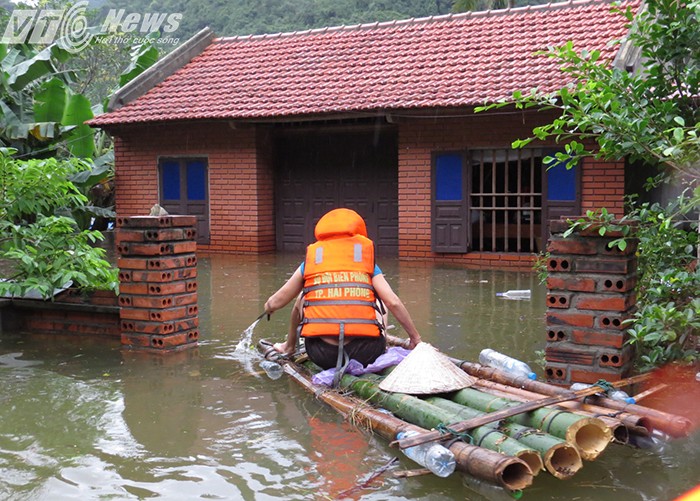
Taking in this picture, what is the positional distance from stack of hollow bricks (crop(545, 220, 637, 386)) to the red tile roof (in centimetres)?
728

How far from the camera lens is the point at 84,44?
17.4 m

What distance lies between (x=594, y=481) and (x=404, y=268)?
9.09 m

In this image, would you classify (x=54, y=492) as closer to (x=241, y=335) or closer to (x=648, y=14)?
(x=241, y=335)

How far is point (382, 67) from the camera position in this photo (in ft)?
48.9

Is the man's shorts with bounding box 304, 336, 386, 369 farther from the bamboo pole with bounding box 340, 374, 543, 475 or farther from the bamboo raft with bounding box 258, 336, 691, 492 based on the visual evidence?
the bamboo raft with bounding box 258, 336, 691, 492

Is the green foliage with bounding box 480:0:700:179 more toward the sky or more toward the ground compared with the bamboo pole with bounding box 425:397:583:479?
more toward the sky

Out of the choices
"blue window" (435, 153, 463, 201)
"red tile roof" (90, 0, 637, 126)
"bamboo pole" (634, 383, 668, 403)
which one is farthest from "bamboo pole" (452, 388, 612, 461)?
"blue window" (435, 153, 463, 201)

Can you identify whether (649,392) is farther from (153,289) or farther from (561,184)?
(561,184)

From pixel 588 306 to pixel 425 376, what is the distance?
4.61 feet

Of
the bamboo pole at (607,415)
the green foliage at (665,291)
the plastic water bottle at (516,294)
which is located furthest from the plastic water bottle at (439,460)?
the plastic water bottle at (516,294)

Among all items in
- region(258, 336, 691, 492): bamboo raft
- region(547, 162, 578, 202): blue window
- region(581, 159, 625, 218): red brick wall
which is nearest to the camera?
region(258, 336, 691, 492): bamboo raft

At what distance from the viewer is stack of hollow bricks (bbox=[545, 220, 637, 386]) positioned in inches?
207

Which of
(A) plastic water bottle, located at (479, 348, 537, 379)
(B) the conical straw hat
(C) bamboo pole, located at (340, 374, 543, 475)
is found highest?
(B) the conical straw hat

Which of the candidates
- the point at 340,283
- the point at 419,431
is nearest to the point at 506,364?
the point at 340,283
